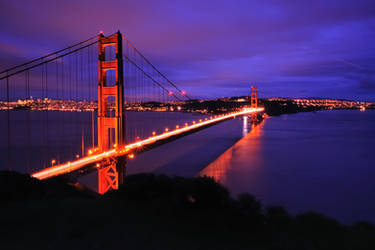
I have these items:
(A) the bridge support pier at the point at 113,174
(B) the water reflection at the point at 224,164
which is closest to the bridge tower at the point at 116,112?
(A) the bridge support pier at the point at 113,174

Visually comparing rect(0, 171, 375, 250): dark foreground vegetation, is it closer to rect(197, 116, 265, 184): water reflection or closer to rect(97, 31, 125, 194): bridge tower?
rect(97, 31, 125, 194): bridge tower

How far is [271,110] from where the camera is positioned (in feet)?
360

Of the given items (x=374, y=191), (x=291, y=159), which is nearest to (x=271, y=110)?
(x=291, y=159)

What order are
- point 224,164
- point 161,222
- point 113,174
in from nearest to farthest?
point 161,222
point 113,174
point 224,164

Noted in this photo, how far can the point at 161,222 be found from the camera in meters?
5.38

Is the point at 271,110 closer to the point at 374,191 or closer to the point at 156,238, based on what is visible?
the point at 374,191

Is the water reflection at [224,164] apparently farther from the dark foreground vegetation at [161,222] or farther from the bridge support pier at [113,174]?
the dark foreground vegetation at [161,222]

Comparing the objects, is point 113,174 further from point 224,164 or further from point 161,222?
point 224,164

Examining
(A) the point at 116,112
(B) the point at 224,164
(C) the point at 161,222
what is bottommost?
(B) the point at 224,164

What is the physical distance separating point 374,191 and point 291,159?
10.2 m

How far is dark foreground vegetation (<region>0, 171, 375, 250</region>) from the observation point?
4578 millimetres

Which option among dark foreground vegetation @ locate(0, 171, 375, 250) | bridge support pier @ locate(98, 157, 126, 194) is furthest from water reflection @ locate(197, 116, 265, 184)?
dark foreground vegetation @ locate(0, 171, 375, 250)

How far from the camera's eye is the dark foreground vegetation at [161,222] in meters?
4.58

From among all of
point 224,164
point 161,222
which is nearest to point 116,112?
point 161,222
